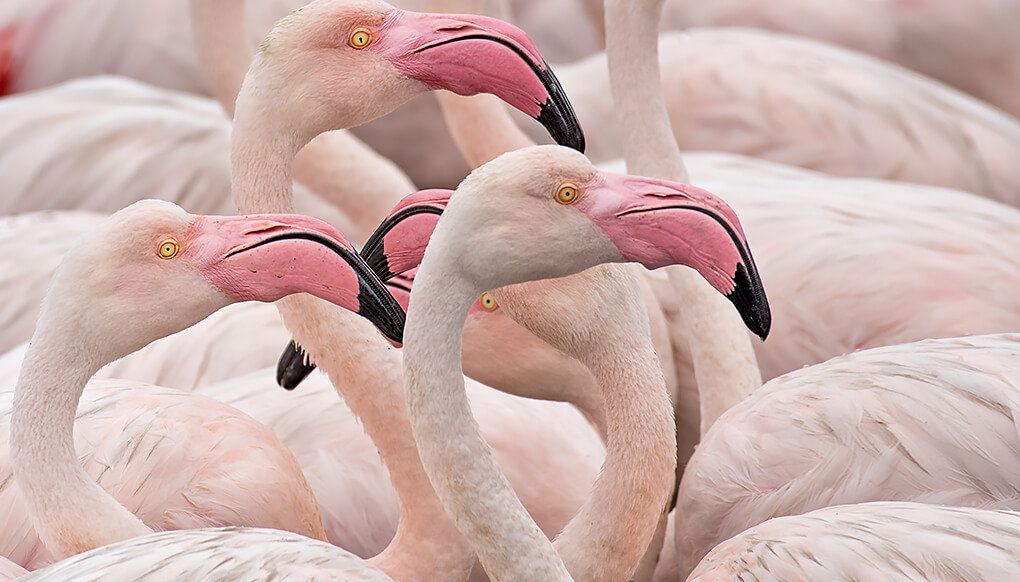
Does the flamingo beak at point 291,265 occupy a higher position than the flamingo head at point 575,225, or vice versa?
the flamingo head at point 575,225

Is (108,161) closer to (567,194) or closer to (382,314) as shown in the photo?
(382,314)

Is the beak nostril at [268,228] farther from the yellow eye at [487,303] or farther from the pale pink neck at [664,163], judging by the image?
the pale pink neck at [664,163]

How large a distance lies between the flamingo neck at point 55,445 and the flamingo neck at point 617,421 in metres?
0.67

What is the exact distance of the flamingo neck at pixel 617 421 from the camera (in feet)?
6.51

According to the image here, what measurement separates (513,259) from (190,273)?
0.50m

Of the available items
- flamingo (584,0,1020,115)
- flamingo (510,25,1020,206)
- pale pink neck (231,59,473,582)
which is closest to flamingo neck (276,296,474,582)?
pale pink neck (231,59,473,582)

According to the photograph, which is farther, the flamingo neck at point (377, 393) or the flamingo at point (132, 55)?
the flamingo at point (132, 55)

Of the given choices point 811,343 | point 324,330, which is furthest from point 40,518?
point 811,343

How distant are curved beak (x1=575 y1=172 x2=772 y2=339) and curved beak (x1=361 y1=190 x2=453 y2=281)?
48cm

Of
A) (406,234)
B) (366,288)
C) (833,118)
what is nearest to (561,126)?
(406,234)

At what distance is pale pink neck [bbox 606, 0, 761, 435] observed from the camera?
8.50ft

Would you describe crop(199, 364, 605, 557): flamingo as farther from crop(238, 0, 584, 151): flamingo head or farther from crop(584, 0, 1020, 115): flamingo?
crop(584, 0, 1020, 115): flamingo

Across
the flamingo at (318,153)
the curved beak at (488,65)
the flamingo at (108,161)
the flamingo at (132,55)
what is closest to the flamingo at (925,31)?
the flamingo at (132,55)

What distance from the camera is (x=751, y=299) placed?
169cm
